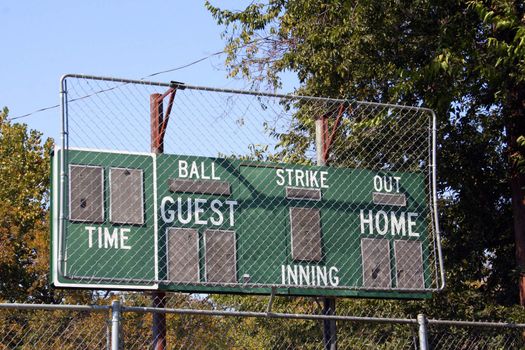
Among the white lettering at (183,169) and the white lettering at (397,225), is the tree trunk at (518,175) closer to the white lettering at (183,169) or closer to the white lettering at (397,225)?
the white lettering at (397,225)

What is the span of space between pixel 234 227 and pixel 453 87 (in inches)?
199

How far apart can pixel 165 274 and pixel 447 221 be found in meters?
7.60

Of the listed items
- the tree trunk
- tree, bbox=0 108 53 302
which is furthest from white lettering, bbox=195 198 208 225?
tree, bbox=0 108 53 302

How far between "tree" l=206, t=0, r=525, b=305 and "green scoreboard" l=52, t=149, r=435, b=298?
3.19m

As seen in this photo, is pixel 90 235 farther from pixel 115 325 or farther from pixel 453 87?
pixel 453 87

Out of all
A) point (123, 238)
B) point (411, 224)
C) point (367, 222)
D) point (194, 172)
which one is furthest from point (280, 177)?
point (123, 238)

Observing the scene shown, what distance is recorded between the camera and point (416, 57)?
1358 cm

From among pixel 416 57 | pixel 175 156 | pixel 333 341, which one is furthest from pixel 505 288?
pixel 175 156

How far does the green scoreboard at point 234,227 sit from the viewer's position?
7.91m

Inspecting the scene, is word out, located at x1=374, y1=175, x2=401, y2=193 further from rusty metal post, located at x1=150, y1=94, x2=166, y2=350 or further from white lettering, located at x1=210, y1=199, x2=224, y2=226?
rusty metal post, located at x1=150, y1=94, x2=166, y2=350

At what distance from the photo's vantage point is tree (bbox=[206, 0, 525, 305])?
12484 mm

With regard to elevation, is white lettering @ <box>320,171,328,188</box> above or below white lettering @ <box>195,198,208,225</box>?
above

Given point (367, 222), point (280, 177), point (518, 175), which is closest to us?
point (280, 177)

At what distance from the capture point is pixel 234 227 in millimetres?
8523
